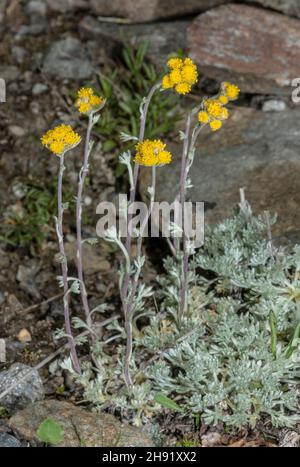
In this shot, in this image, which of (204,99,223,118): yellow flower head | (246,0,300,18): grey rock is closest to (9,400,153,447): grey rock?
(204,99,223,118): yellow flower head

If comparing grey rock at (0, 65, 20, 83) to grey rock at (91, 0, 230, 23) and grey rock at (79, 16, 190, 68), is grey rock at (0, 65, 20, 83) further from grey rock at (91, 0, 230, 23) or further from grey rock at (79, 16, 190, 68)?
grey rock at (91, 0, 230, 23)

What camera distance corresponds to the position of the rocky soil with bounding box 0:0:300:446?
437 cm

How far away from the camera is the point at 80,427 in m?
3.69

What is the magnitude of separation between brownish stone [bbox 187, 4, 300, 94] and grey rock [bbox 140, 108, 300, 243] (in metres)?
0.27

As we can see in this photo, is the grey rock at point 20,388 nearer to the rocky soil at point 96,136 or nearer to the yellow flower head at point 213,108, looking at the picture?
the rocky soil at point 96,136

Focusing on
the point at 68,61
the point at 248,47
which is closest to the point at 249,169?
the point at 248,47

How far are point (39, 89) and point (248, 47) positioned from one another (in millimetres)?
1502

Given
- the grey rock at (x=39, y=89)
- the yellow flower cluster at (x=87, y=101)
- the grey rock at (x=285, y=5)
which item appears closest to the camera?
the yellow flower cluster at (x=87, y=101)

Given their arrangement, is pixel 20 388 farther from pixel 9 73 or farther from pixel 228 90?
pixel 9 73

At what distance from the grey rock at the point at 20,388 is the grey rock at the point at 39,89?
2325 mm

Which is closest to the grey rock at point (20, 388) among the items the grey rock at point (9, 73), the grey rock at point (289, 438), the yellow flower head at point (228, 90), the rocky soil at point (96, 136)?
the rocky soil at point (96, 136)

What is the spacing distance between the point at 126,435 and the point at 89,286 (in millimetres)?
1221

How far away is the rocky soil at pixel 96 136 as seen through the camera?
4371 millimetres
